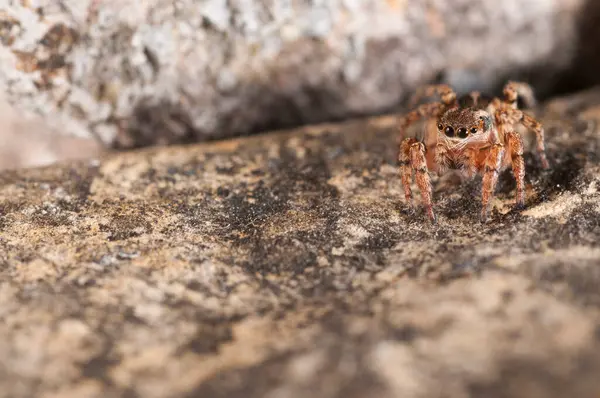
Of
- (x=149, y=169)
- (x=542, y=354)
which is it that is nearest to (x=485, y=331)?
(x=542, y=354)

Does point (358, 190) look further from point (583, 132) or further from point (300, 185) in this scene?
point (583, 132)

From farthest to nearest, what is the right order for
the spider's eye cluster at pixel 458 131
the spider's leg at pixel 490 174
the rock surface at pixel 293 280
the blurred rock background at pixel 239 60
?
the blurred rock background at pixel 239 60 < the spider's eye cluster at pixel 458 131 < the spider's leg at pixel 490 174 < the rock surface at pixel 293 280

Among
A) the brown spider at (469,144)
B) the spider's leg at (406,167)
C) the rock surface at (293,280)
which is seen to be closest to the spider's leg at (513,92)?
the brown spider at (469,144)

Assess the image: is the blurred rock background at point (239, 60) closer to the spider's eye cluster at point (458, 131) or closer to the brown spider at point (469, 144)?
the brown spider at point (469, 144)

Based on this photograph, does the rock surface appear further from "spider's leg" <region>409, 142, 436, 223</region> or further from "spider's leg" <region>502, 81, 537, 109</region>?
"spider's leg" <region>502, 81, 537, 109</region>

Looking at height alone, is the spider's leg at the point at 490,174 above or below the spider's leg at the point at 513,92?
below

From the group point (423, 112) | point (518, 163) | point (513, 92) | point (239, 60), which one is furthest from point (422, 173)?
point (239, 60)

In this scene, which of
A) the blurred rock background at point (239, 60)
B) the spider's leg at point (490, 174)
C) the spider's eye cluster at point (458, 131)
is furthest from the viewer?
the blurred rock background at point (239, 60)

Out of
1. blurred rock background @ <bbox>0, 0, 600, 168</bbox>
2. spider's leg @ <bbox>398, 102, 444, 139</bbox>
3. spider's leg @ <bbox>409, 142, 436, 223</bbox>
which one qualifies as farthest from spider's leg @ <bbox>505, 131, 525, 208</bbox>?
blurred rock background @ <bbox>0, 0, 600, 168</bbox>
